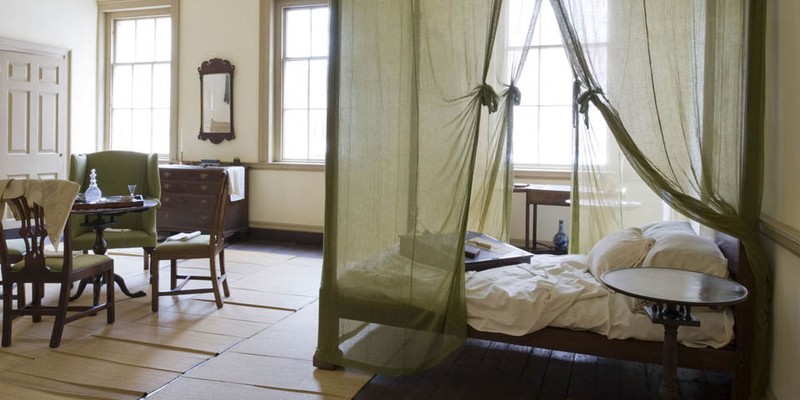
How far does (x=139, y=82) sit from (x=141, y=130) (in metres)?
0.60

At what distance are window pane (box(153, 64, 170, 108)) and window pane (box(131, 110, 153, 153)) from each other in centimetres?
20

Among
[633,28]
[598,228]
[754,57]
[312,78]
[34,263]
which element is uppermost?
[312,78]

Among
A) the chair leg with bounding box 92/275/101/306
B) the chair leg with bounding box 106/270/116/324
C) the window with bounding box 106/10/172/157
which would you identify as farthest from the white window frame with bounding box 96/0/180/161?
A: the chair leg with bounding box 106/270/116/324

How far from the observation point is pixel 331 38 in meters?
2.83

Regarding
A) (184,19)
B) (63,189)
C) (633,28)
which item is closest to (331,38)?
(633,28)

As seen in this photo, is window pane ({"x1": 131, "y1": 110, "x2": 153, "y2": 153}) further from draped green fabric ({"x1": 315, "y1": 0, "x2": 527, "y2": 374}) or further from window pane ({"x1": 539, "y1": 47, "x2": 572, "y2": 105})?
draped green fabric ({"x1": 315, "y1": 0, "x2": 527, "y2": 374})

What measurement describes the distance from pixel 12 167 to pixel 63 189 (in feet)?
12.4

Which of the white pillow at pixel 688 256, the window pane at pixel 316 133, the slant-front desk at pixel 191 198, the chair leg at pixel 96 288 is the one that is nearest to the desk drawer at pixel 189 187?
the slant-front desk at pixel 191 198

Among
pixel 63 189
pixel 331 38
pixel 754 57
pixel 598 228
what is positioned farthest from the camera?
pixel 598 228

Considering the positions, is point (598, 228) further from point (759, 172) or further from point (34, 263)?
point (34, 263)

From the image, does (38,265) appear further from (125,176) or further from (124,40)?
(124,40)

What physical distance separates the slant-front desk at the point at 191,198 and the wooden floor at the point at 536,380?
3889 millimetres

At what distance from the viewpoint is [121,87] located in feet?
24.1

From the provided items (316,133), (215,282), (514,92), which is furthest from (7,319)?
(316,133)
